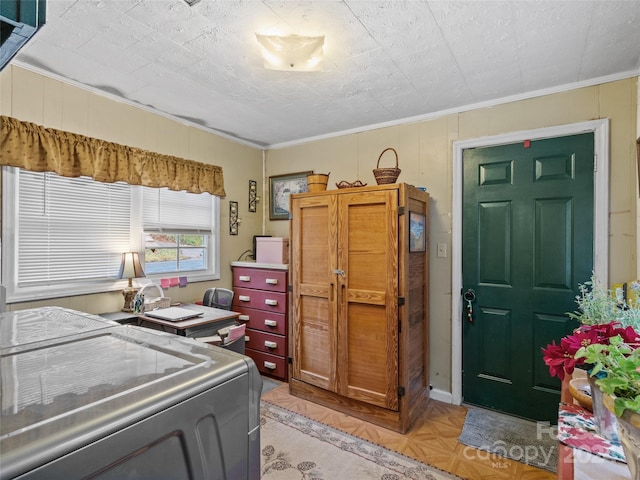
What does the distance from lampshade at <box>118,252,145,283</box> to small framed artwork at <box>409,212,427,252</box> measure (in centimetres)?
209

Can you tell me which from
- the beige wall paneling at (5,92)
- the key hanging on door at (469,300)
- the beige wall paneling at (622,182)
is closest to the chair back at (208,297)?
the beige wall paneling at (5,92)

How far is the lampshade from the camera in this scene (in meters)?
2.62

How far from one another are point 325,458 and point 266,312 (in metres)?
1.46

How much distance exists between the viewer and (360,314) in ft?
8.40

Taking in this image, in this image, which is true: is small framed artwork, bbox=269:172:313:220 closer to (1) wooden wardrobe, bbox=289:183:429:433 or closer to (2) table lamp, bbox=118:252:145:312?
(1) wooden wardrobe, bbox=289:183:429:433

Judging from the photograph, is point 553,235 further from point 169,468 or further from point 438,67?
point 169,468

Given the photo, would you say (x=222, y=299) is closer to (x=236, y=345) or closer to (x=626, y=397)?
(x=236, y=345)

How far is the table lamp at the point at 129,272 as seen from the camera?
2.63m

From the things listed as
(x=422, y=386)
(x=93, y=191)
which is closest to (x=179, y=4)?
(x=93, y=191)

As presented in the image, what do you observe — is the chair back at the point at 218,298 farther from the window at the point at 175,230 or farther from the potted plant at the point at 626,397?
the potted plant at the point at 626,397

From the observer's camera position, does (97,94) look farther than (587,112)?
Yes

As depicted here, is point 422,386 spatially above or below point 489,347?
below

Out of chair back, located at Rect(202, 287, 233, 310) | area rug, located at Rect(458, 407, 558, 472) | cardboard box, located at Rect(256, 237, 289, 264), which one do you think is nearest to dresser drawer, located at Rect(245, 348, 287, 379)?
chair back, located at Rect(202, 287, 233, 310)

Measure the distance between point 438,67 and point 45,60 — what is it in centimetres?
246
